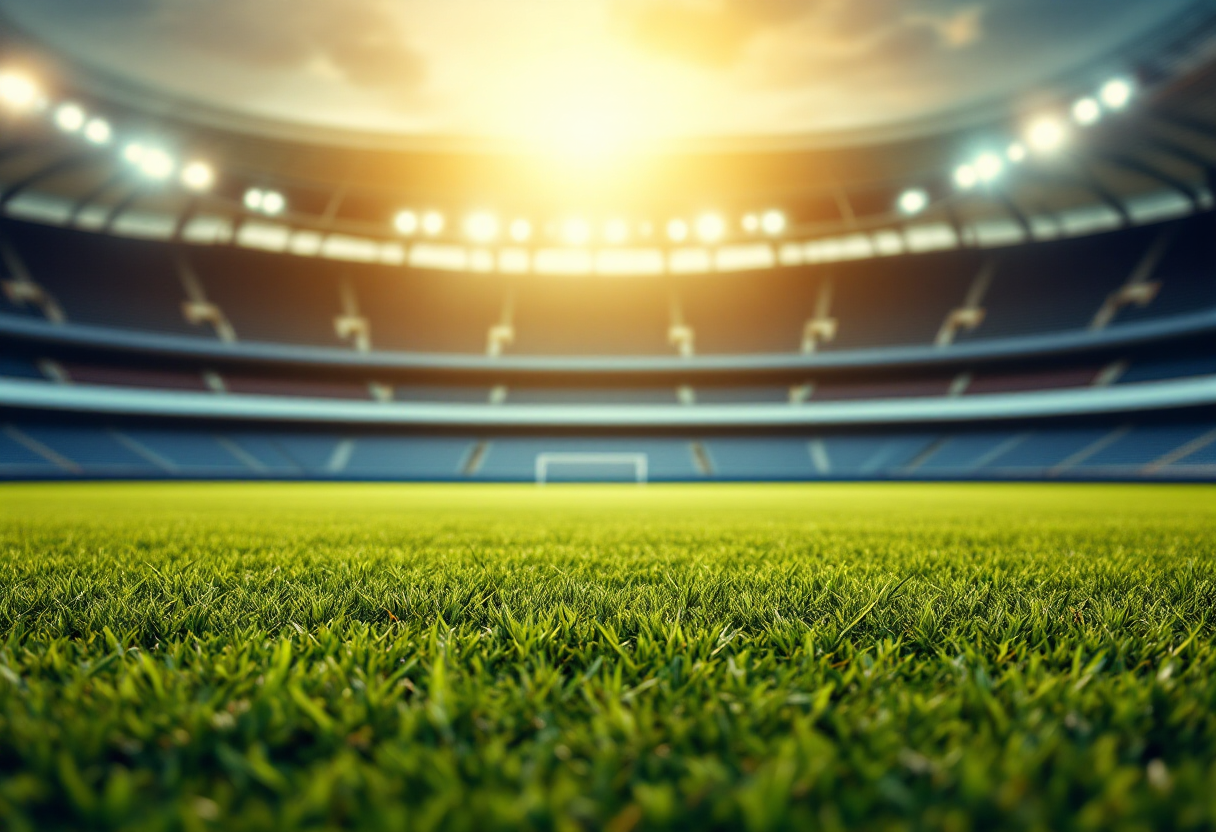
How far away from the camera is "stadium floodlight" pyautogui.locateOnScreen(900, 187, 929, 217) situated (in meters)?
23.4

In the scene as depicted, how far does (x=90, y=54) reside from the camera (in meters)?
15.8

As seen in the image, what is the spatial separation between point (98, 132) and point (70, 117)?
866 mm

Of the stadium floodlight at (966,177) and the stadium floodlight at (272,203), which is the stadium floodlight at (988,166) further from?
the stadium floodlight at (272,203)

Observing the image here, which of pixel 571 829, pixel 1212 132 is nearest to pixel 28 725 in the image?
pixel 571 829

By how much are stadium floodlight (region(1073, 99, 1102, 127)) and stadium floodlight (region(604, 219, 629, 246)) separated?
15961 mm

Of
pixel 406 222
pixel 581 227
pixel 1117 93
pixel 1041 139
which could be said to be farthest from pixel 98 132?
pixel 1117 93

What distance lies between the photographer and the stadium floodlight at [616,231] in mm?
27516

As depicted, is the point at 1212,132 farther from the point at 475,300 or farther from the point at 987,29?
the point at 475,300

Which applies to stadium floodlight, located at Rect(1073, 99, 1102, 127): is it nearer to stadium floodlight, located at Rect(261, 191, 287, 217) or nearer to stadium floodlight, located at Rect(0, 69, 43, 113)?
stadium floodlight, located at Rect(261, 191, 287, 217)

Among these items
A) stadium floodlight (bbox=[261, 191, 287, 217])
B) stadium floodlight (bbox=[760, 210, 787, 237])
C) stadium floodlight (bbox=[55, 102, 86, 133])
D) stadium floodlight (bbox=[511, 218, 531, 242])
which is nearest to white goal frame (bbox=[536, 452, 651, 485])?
stadium floodlight (bbox=[511, 218, 531, 242])

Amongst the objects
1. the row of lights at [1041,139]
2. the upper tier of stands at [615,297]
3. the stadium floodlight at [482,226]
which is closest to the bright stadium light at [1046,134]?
the row of lights at [1041,139]

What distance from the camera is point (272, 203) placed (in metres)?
24.2

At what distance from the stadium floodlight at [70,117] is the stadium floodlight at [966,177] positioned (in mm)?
27541

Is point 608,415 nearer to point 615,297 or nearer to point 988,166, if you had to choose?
point 615,297
